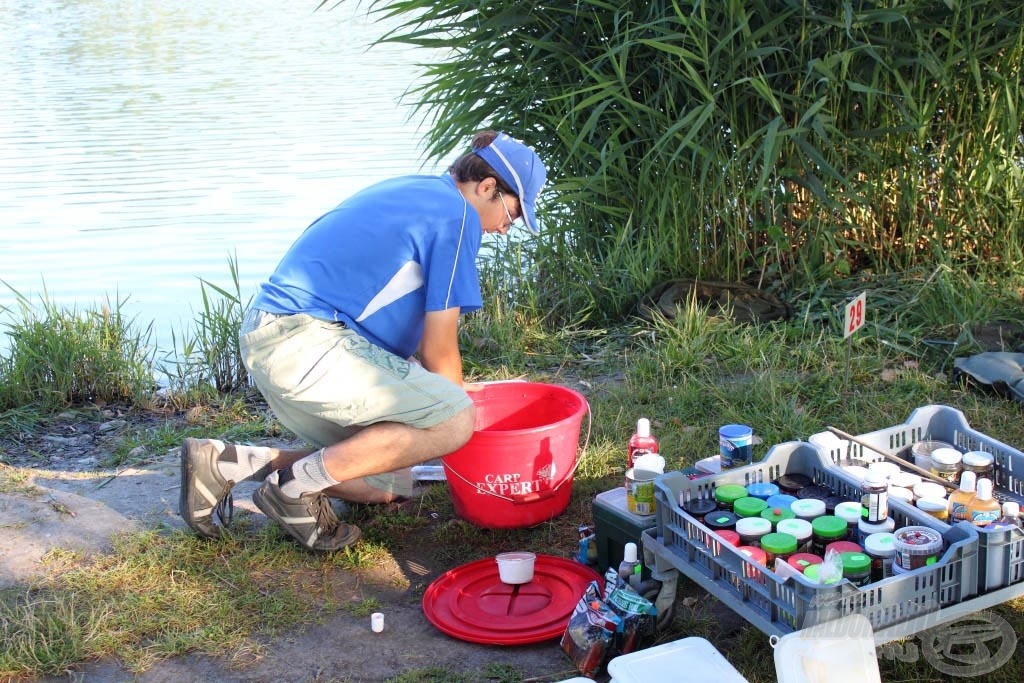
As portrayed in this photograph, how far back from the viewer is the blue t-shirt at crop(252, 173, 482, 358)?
293 cm

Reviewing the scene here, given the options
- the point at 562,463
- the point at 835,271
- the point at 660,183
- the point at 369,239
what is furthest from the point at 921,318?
the point at 369,239

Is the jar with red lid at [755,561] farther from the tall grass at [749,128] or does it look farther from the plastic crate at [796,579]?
the tall grass at [749,128]

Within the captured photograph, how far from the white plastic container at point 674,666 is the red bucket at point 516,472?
2.86ft

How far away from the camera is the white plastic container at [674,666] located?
213 cm

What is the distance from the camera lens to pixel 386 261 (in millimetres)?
2949

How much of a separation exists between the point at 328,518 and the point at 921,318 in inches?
104

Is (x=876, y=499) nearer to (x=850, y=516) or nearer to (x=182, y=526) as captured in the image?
(x=850, y=516)

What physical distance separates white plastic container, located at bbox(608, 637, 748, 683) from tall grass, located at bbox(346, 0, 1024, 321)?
250cm

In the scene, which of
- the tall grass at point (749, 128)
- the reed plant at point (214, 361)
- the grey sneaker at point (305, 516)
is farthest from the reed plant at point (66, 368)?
the tall grass at point (749, 128)

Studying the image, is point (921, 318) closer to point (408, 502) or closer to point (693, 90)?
point (693, 90)

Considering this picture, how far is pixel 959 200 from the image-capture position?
481 cm

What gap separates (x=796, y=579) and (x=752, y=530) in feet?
1.05

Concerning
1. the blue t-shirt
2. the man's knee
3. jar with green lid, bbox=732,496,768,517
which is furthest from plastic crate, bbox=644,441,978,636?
the blue t-shirt

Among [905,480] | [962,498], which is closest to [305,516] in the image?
[905,480]
